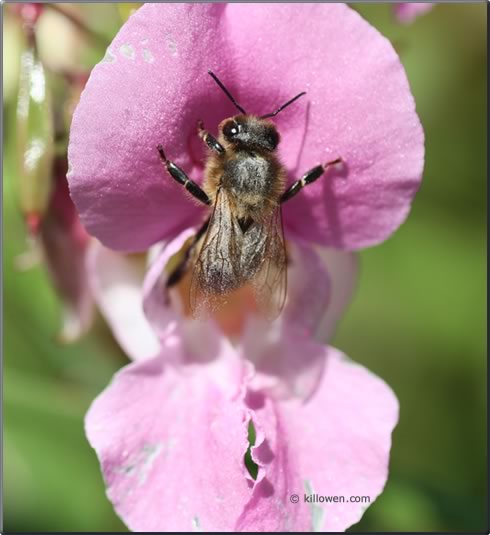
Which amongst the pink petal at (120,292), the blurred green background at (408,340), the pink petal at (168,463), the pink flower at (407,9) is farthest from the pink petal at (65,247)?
the pink flower at (407,9)

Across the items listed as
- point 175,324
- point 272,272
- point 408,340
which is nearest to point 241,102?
point 272,272

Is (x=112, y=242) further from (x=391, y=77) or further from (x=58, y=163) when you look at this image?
(x=391, y=77)

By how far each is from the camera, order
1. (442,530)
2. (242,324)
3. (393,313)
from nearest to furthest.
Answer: (242,324) → (442,530) → (393,313)

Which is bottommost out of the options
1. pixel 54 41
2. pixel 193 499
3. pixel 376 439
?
pixel 376 439

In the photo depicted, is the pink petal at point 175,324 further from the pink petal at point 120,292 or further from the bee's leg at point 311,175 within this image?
the bee's leg at point 311,175

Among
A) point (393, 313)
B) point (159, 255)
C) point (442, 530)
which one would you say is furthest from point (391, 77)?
point (393, 313)

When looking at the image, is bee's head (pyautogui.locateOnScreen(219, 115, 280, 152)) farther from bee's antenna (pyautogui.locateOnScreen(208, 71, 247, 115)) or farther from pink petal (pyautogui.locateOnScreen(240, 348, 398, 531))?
pink petal (pyautogui.locateOnScreen(240, 348, 398, 531))

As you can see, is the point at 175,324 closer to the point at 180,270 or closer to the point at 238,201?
the point at 180,270
